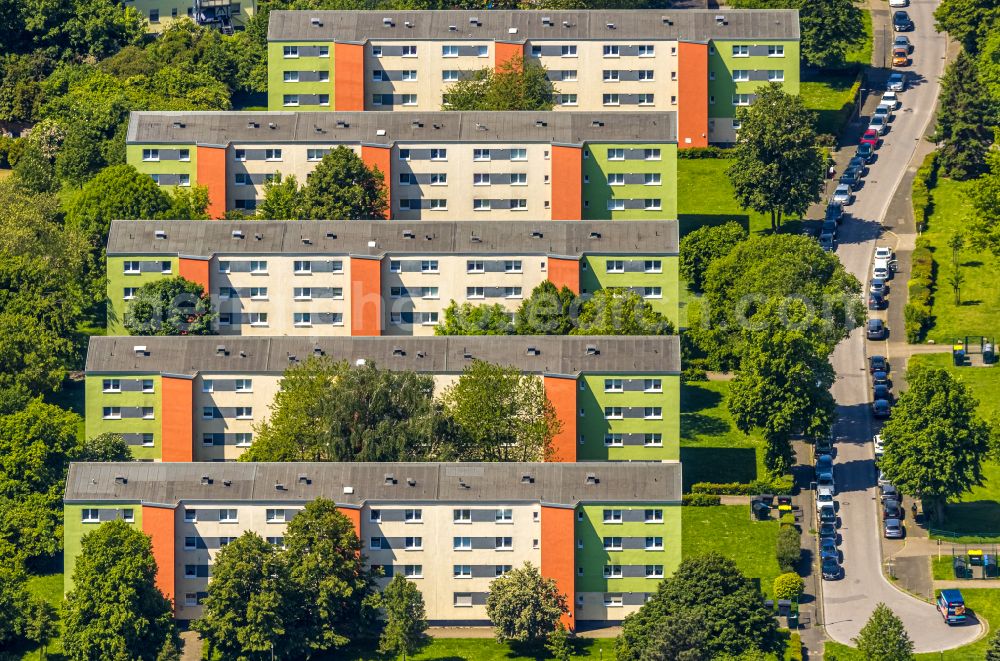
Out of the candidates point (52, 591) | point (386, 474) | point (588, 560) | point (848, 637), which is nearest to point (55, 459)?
point (52, 591)

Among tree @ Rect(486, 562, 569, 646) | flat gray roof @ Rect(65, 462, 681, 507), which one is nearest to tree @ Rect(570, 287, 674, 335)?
flat gray roof @ Rect(65, 462, 681, 507)

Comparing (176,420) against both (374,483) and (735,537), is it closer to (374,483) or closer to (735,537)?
(374,483)

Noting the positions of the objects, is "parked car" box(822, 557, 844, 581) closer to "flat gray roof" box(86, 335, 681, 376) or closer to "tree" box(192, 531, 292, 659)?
"flat gray roof" box(86, 335, 681, 376)

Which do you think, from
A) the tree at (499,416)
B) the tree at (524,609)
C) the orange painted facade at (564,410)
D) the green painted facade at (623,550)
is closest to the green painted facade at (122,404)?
the tree at (499,416)

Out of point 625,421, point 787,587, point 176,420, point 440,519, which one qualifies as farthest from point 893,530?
point 176,420

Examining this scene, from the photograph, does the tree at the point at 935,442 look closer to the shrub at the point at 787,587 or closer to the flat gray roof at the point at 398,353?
the shrub at the point at 787,587

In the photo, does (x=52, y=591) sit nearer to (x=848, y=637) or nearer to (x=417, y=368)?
(x=417, y=368)

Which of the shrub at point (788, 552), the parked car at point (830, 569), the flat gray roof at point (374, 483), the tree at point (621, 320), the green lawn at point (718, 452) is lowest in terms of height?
the parked car at point (830, 569)
